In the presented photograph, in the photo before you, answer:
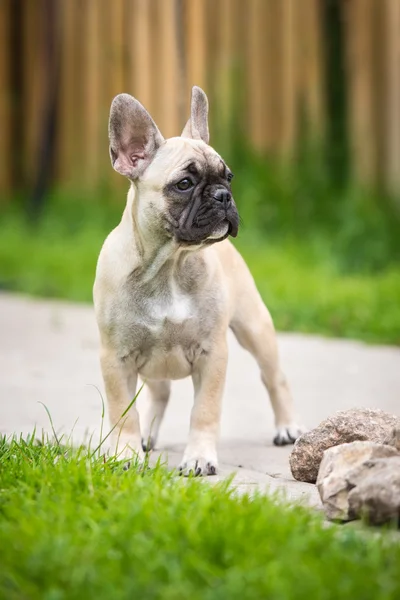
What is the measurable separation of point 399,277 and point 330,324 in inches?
43.1

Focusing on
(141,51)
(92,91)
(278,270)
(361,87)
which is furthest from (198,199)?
(92,91)

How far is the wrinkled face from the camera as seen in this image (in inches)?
154

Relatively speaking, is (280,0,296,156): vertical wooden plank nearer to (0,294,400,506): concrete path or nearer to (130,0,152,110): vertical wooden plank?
Result: (130,0,152,110): vertical wooden plank

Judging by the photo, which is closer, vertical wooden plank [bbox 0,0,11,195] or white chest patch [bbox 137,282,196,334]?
white chest patch [bbox 137,282,196,334]

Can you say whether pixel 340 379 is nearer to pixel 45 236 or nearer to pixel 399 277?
pixel 399 277

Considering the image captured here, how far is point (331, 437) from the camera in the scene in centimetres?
364

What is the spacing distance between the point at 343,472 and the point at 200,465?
88 cm

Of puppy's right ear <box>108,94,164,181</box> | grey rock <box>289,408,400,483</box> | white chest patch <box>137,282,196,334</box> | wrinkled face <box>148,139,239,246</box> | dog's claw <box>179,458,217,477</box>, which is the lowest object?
dog's claw <box>179,458,217,477</box>

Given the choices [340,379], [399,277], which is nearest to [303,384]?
[340,379]

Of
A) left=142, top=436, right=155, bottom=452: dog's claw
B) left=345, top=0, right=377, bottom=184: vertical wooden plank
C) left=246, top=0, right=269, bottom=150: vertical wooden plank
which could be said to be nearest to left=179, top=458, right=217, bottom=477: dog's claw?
left=142, top=436, right=155, bottom=452: dog's claw

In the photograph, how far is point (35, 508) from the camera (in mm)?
2902

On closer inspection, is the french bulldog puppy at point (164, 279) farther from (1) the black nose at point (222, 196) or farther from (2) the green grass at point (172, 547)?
(2) the green grass at point (172, 547)

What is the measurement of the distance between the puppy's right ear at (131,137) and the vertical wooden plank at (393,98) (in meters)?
5.65

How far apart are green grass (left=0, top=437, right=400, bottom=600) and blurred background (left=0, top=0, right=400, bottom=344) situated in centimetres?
408
